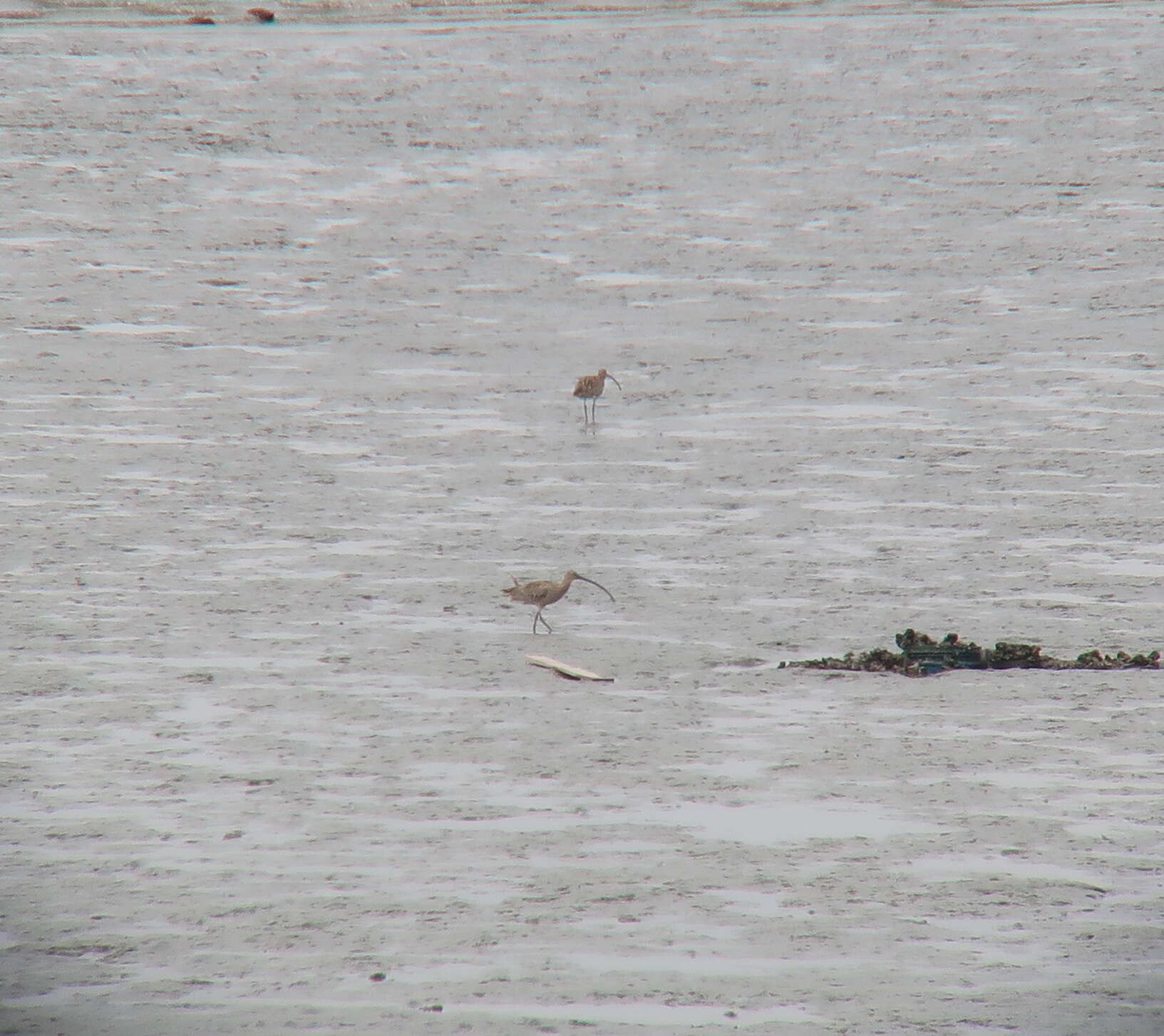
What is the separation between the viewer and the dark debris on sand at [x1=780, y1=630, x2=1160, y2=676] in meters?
6.03

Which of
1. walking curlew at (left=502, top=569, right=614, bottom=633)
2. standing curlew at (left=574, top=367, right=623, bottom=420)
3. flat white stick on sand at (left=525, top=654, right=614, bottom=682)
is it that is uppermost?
standing curlew at (left=574, top=367, right=623, bottom=420)

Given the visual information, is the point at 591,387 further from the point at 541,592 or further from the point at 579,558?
the point at 541,592

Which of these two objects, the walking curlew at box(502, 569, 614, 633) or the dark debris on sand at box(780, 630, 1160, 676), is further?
the walking curlew at box(502, 569, 614, 633)

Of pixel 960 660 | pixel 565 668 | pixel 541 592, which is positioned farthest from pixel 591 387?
pixel 960 660

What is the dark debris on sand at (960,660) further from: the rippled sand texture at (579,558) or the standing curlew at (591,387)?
the standing curlew at (591,387)

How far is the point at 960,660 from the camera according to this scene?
610 centimetres

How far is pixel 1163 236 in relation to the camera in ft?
38.7

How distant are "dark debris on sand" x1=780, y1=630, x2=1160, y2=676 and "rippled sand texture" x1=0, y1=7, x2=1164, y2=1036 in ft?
0.29

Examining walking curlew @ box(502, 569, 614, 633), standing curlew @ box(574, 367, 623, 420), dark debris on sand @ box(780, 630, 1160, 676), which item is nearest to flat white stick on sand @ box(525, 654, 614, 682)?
walking curlew @ box(502, 569, 614, 633)

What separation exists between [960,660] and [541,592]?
1.36m

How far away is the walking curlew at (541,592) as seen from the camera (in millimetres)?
6375

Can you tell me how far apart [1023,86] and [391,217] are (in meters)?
5.99

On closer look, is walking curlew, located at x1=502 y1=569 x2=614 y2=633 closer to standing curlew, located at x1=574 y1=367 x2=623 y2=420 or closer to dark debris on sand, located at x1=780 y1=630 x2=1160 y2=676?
dark debris on sand, located at x1=780 y1=630 x2=1160 y2=676

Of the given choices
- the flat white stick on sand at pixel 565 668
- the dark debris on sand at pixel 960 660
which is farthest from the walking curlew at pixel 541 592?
the dark debris on sand at pixel 960 660
